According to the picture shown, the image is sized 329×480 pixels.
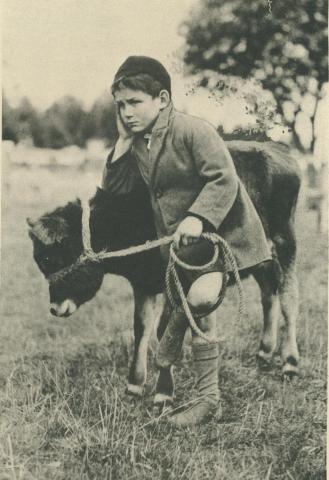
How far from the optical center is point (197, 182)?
2660 mm

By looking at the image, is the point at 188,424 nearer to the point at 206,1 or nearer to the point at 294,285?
the point at 294,285

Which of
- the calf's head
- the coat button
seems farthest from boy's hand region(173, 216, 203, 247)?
the calf's head

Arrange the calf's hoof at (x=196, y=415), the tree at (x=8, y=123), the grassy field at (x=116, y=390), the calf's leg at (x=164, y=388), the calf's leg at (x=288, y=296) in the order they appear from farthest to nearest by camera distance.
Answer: the calf's leg at (x=288, y=296)
the tree at (x=8, y=123)
the calf's leg at (x=164, y=388)
the calf's hoof at (x=196, y=415)
the grassy field at (x=116, y=390)

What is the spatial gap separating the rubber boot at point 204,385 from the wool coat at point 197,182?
38 cm

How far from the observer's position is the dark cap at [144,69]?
273 centimetres

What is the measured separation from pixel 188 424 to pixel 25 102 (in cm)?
152

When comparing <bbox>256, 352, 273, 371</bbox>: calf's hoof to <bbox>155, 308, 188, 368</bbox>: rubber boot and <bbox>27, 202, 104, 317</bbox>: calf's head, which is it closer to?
<bbox>155, 308, 188, 368</bbox>: rubber boot

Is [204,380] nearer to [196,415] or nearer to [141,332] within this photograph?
[196,415]

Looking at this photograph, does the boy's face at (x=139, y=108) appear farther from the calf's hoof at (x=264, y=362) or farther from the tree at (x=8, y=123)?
the calf's hoof at (x=264, y=362)

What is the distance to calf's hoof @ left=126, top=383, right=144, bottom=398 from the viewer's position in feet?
9.27

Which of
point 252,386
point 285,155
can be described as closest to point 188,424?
point 252,386

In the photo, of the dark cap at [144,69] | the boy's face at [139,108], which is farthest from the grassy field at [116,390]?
the dark cap at [144,69]

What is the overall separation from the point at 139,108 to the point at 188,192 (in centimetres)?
39

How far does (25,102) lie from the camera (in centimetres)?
289
